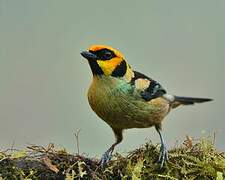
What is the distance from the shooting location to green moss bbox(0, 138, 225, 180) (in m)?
3.17

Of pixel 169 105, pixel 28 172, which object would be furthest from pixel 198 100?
pixel 28 172

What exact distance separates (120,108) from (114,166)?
93cm

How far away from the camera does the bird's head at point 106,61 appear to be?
414 centimetres

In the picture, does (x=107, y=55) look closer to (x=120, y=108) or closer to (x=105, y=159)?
(x=120, y=108)

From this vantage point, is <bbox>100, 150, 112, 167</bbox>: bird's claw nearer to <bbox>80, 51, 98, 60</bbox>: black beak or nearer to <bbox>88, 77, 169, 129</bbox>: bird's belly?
<bbox>88, 77, 169, 129</bbox>: bird's belly

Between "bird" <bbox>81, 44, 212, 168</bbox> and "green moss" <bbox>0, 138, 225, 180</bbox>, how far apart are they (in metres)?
0.73

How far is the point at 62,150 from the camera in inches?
133

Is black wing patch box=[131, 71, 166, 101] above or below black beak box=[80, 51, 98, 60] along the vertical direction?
below

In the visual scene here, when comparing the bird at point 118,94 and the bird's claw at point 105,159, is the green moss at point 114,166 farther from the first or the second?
the bird at point 118,94

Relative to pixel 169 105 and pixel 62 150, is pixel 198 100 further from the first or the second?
pixel 62 150

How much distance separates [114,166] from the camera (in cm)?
334

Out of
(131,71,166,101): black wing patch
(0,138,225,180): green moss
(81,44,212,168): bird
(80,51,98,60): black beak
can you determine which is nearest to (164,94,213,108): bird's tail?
(131,71,166,101): black wing patch

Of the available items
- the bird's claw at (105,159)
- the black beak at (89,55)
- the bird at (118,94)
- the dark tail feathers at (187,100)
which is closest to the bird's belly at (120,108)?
the bird at (118,94)

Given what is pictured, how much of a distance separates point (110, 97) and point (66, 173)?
1.15 metres
